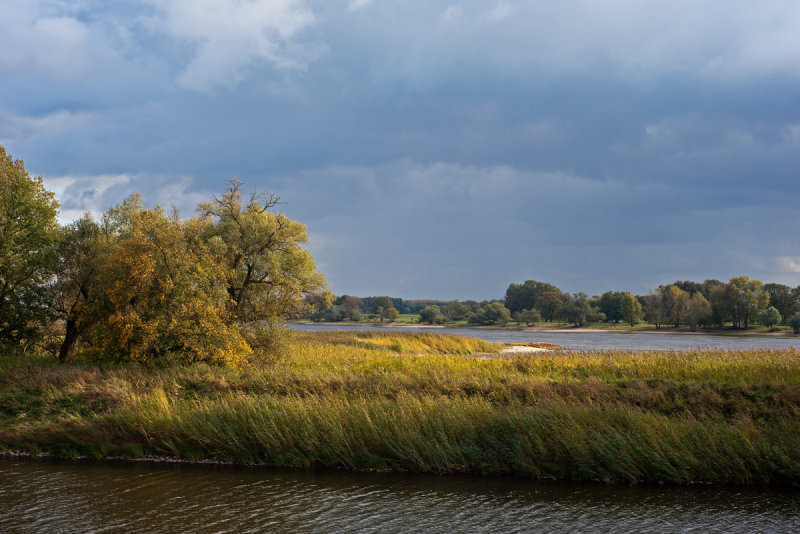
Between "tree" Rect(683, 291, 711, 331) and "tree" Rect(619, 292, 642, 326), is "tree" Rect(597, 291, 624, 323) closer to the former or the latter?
"tree" Rect(619, 292, 642, 326)

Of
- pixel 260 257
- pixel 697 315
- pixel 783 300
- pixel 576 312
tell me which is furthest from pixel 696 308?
A: pixel 260 257

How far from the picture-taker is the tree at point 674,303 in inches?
5886

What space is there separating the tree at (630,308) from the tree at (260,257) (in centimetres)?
14385

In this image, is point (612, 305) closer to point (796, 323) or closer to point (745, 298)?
point (745, 298)

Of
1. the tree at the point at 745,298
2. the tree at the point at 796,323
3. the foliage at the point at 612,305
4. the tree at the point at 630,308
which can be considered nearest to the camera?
the tree at the point at 796,323

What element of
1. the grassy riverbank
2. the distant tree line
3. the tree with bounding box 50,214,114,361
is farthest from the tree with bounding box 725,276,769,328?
the tree with bounding box 50,214,114,361

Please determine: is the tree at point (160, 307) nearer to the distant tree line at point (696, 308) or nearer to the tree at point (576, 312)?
the distant tree line at point (696, 308)

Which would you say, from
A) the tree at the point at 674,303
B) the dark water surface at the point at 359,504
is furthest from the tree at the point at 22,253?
the tree at the point at 674,303

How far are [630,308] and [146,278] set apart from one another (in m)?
159

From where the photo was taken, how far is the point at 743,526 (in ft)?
41.3

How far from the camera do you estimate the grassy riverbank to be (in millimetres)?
16562

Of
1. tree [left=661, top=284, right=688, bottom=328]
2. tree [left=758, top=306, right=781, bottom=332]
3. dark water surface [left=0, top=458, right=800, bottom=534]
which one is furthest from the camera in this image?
tree [left=661, top=284, right=688, bottom=328]

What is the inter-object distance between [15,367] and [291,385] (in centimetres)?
1538

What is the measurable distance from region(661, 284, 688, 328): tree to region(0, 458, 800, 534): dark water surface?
147135 millimetres
